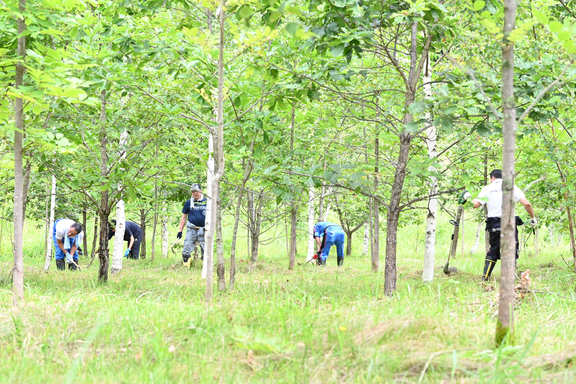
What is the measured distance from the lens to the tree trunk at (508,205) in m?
2.52

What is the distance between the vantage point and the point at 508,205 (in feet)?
8.31

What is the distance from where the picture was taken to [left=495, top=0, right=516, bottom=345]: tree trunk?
2.52 metres

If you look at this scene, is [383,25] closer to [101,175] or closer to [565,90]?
[565,90]

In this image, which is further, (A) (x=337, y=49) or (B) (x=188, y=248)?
(B) (x=188, y=248)

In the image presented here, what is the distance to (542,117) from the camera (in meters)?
3.77

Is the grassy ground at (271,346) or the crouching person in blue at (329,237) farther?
the crouching person in blue at (329,237)

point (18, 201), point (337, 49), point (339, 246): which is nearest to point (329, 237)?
point (339, 246)

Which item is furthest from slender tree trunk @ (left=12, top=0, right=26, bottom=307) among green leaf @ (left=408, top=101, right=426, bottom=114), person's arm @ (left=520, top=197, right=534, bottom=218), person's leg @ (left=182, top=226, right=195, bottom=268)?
person's leg @ (left=182, top=226, right=195, bottom=268)

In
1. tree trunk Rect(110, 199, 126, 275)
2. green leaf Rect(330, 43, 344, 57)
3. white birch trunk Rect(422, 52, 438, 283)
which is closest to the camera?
green leaf Rect(330, 43, 344, 57)

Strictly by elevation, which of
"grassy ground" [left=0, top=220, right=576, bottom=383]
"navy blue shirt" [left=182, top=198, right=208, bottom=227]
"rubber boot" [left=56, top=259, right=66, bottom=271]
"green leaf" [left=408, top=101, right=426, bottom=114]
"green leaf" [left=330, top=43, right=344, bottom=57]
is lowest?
"rubber boot" [left=56, top=259, right=66, bottom=271]

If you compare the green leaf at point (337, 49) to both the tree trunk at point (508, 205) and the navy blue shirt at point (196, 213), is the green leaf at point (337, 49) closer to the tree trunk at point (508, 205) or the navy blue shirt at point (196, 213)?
the tree trunk at point (508, 205)

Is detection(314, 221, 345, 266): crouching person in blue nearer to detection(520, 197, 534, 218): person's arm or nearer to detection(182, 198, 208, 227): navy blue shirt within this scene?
detection(182, 198, 208, 227): navy blue shirt

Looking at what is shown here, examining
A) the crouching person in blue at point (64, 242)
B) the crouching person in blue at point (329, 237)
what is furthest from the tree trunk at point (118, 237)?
the crouching person in blue at point (329, 237)

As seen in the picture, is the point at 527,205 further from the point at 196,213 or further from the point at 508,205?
the point at 196,213
